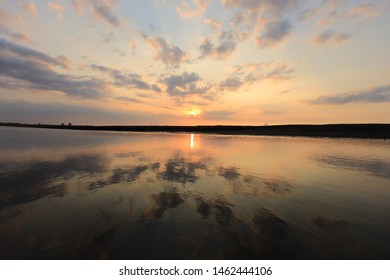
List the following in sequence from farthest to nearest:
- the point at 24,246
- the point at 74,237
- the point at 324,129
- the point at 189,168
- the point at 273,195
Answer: the point at 324,129 < the point at 189,168 < the point at 273,195 < the point at 74,237 < the point at 24,246

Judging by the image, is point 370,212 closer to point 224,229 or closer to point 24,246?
point 224,229

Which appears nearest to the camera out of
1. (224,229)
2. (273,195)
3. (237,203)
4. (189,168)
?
(224,229)

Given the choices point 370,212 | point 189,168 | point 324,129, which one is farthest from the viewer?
point 324,129

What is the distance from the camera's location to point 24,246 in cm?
542

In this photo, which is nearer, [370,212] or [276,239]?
[276,239]

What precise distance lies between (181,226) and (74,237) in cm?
301

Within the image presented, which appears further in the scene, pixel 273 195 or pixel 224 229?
pixel 273 195

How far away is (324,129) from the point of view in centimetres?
9169
